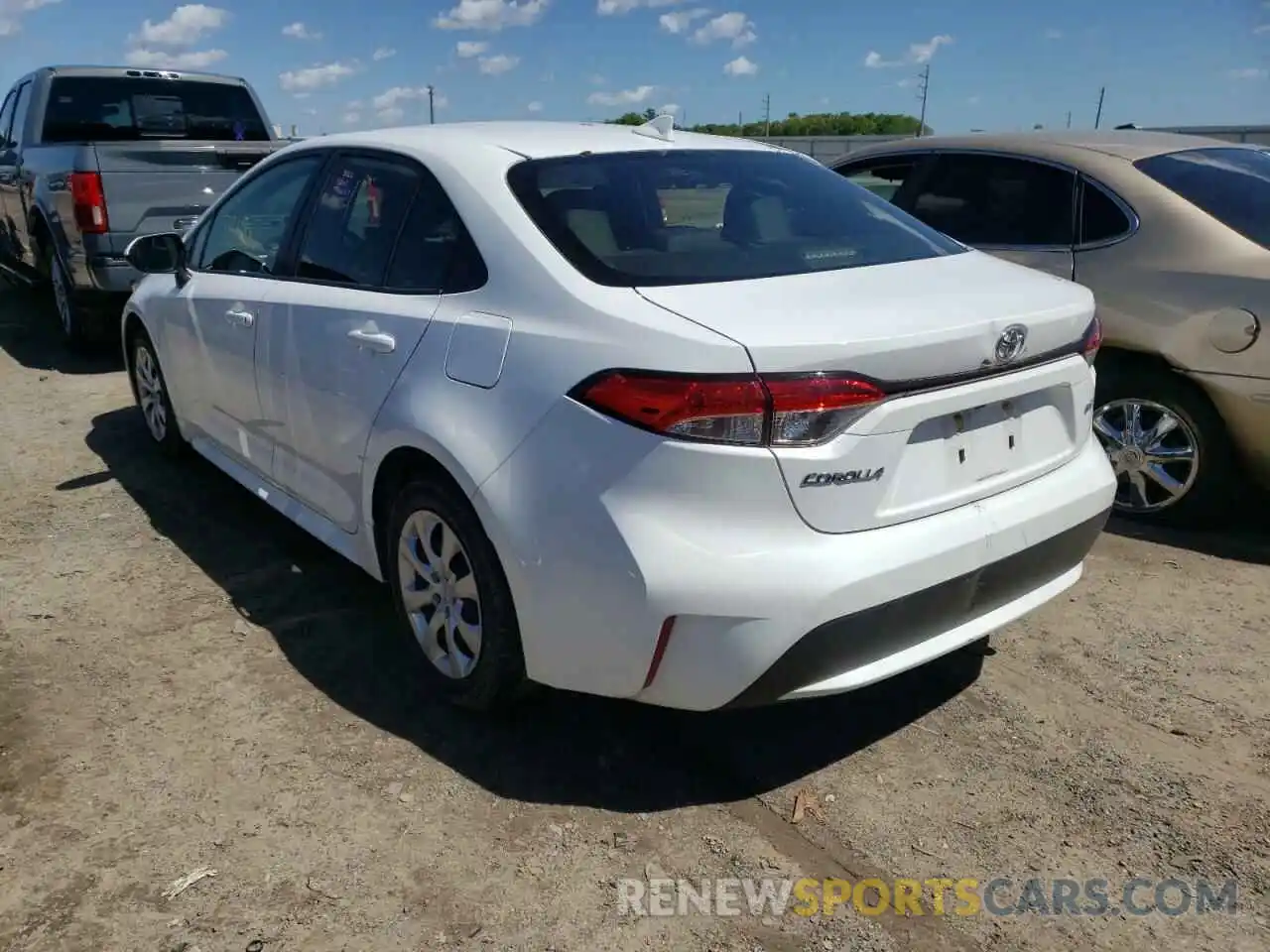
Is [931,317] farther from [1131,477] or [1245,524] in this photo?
[1245,524]

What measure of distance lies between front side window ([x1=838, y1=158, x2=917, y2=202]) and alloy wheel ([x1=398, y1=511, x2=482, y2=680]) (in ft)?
11.4

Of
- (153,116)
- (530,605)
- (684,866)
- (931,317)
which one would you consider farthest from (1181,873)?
(153,116)

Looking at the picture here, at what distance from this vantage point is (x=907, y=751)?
301 cm

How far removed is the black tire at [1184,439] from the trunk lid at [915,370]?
1.78 m

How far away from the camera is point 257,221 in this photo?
165 inches

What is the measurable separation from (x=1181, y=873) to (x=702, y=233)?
80.1 inches

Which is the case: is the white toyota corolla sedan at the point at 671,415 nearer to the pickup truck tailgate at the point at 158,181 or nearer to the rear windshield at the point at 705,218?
the rear windshield at the point at 705,218

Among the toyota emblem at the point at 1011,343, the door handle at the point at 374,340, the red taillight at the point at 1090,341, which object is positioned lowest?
the door handle at the point at 374,340

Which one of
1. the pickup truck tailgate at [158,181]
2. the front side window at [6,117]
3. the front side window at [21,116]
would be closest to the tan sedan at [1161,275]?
the pickup truck tailgate at [158,181]

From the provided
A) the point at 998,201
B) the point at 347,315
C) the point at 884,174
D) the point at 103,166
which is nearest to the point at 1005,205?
the point at 998,201

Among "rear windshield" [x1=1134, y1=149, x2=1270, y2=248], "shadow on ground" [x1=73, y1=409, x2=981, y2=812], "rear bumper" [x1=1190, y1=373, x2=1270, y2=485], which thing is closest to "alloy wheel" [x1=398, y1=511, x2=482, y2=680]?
"shadow on ground" [x1=73, y1=409, x2=981, y2=812]

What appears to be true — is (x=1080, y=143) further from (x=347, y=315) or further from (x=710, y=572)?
(x=710, y=572)

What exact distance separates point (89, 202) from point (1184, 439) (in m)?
6.65

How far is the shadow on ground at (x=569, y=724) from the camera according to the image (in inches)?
113
